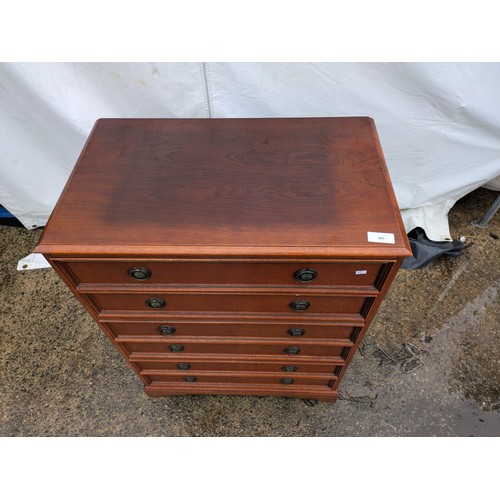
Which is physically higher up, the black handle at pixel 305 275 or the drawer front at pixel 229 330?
the black handle at pixel 305 275

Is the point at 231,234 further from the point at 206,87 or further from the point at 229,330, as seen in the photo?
the point at 206,87

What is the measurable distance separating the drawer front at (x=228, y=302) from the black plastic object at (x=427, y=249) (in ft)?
4.18

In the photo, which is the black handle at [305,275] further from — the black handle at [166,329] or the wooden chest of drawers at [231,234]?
the black handle at [166,329]

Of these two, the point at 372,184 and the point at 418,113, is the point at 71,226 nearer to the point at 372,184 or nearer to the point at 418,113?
the point at 372,184

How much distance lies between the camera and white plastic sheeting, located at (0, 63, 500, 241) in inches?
62.8

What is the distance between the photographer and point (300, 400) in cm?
181

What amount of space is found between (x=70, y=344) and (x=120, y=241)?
1.35 metres

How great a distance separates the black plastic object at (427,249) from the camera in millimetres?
2215

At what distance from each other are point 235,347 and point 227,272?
1.68 ft

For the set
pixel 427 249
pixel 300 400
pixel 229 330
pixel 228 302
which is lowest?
pixel 300 400

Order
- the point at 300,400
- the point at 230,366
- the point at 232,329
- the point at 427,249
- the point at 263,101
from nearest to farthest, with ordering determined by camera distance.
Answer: the point at 232,329 → the point at 230,366 → the point at 263,101 → the point at 300,400 → the point at 427,249

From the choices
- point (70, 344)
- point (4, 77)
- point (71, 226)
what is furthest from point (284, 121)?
point (70, 344)

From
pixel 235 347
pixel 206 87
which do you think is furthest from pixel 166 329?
pixel 206 87

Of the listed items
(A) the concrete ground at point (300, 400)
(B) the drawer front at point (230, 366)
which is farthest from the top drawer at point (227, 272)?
(A) the concrete ground at point (300, 400)
